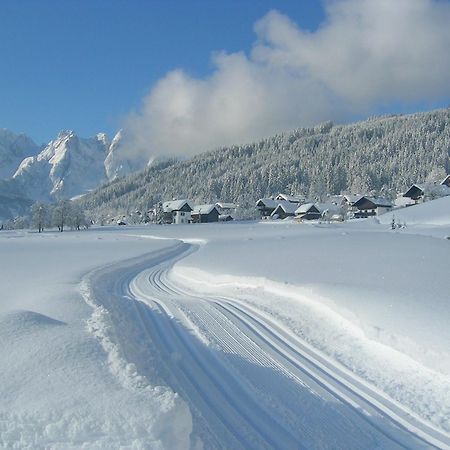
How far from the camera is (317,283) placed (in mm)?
15016

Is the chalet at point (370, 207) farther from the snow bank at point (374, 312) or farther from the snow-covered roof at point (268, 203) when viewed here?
the snow bank at point (374, 312)

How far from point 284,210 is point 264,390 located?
11062 cm

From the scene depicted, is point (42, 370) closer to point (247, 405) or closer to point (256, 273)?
point (247, 405)

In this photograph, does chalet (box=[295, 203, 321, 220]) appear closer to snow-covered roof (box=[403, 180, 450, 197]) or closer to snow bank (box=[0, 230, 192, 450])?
snow-covered roof (box=[403, 180, 450, 197])

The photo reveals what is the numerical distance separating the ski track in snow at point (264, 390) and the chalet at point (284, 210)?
10611 centimetres

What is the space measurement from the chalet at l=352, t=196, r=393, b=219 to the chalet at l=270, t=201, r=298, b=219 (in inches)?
645

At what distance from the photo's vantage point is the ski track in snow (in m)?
5.89

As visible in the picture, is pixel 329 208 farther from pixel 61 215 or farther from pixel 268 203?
pixel 61 215

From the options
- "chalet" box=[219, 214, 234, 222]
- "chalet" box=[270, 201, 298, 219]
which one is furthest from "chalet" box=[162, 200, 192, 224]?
"chalet" box=[270, 201, 298, 219]

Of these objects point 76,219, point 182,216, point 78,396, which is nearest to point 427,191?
point 182,216

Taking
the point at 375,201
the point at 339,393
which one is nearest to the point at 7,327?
the point at 339,393

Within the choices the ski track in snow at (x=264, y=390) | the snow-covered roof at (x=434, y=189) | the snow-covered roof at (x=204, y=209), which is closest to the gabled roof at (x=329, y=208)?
the snow-covered roof at (x=434, y=189)

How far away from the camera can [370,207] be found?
351 feet

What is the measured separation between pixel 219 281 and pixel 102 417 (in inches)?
589
